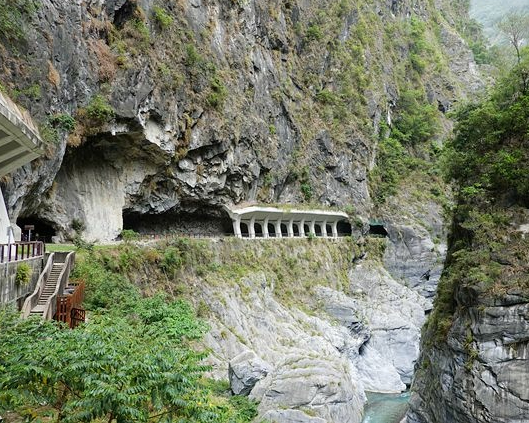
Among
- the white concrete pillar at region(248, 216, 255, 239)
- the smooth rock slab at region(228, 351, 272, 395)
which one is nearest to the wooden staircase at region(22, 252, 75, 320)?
the smooth rock slab at region(228, 351, 272, 395)

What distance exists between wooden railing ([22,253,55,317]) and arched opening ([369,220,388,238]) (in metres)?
37.0

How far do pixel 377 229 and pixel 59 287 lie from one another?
3987 cm

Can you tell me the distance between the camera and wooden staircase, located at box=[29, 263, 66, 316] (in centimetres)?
1417

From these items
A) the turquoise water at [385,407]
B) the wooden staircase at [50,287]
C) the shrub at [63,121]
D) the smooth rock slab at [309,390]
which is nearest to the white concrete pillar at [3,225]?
the wooden staircase at [50,287]

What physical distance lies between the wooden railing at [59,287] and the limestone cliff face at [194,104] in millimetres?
3592

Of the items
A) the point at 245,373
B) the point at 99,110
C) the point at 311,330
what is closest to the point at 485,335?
the point at 245,373

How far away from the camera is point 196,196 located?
34.4 m

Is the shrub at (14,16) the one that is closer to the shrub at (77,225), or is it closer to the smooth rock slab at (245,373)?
the shrub at (77,225)

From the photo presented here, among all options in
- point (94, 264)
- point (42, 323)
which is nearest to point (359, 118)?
point (94, 264)

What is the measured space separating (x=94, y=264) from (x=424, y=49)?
64.0 meters

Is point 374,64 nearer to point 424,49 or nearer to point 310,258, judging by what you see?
point 424,49

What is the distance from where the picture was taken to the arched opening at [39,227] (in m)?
26.3

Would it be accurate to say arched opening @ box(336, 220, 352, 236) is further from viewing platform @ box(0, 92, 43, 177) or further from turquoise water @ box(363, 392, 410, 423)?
viewing platform @ box(0, 92, 43, 177)

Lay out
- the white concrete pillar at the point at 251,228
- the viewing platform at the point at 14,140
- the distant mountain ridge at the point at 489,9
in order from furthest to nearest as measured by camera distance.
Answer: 1. the distant mountain ridge at the point at 489,9
2. the white concrete pillar at the point at 251,228
3. the viewing platform at the point at 14,140
